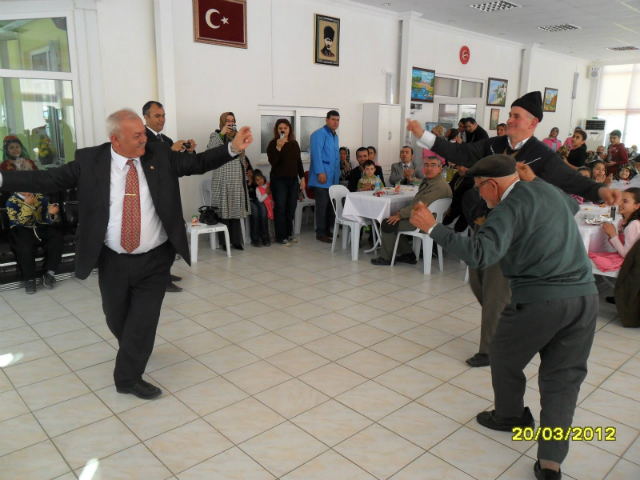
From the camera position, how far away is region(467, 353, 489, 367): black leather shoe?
122 inches

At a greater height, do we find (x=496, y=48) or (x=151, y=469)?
(x=496, y=48)

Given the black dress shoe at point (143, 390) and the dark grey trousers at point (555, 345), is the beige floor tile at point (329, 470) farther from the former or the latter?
the black dress shoe at point (143, 390)

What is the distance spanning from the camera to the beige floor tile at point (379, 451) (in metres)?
2.16

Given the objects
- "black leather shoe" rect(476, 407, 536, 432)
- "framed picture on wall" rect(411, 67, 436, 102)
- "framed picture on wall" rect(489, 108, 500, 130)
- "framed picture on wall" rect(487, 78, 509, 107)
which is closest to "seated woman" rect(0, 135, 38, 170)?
"black leather shoe" rect(476, 407, 536, 432)

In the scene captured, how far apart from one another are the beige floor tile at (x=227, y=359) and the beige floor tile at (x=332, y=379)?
43cm

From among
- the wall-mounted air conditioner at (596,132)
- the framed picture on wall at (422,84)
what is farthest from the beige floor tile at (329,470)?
the wall-mounted air conditioner at (596,132)

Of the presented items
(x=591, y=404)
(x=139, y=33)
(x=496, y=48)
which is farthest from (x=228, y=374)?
(x=496, y=48)

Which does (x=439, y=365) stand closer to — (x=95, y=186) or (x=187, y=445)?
(x=187, y=445)

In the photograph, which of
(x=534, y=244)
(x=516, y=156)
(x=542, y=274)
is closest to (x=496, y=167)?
(x=534, y=244)

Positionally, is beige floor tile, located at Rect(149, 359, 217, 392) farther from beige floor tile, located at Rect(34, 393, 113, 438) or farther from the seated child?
the seated child

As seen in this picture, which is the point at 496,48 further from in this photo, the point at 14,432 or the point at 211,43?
the point at 14,432

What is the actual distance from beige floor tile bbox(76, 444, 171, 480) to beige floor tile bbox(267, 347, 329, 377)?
1.01 meters

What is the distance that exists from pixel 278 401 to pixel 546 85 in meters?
12.4

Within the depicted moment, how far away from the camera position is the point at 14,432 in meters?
2.39
